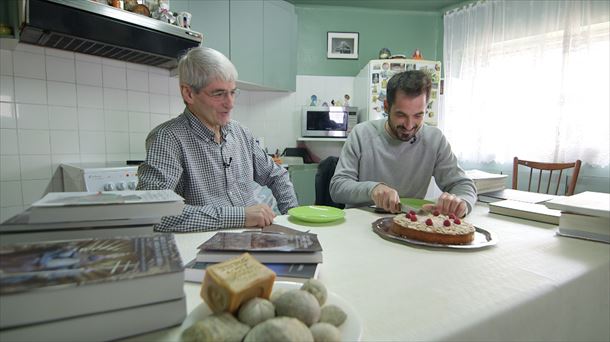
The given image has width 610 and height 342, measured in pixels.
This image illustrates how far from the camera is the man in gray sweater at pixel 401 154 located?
5.04 ft

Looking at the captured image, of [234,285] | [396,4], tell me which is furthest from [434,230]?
[396,4]

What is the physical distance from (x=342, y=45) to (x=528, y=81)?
1.90 meters

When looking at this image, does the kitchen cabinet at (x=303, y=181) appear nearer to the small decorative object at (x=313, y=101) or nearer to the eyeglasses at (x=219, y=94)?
the small decorative object at (x=313, y=101)

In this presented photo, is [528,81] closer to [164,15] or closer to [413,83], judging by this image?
[413,83]

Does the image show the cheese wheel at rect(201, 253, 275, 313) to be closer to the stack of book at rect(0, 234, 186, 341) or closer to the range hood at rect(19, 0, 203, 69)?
the stack of book at rect(0, 234, 186, 341)

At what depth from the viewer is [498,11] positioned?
314 cm

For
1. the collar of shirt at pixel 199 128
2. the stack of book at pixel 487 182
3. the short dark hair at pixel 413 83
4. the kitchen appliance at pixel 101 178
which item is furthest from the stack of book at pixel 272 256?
the kitchen appliance at pixel 101 178

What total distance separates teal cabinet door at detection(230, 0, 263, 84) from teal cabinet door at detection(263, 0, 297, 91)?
0.07 meters

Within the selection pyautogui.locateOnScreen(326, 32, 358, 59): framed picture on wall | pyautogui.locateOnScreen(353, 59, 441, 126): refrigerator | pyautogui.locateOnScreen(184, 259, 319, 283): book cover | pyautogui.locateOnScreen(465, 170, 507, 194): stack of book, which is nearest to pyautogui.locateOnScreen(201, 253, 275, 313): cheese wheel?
pyautogui.locateOnScreen(184, 259, 319, 283): book cover

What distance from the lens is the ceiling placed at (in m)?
3.58

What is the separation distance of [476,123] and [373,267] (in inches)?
120

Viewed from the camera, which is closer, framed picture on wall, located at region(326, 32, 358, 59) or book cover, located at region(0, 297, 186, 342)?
book cover, located at region(0, 297, 186, 342)

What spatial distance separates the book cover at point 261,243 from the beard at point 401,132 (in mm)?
1016

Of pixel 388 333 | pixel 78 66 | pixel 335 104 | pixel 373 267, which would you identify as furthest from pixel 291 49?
pixel 388 333
